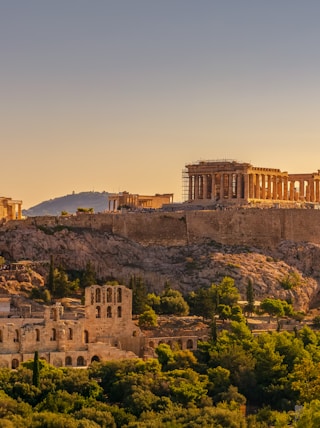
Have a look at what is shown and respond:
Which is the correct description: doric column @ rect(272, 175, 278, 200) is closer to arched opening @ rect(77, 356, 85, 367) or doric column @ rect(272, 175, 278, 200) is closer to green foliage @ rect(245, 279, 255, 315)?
green foliage @ rect(245, 279, 255, 315)

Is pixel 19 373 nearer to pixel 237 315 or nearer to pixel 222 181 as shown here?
pixel 237 315

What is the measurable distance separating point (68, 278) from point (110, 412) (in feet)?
79.8

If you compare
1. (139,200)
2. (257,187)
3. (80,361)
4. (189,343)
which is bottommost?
(80,361)

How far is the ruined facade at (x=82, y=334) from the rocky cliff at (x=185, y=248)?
10941 millimetres

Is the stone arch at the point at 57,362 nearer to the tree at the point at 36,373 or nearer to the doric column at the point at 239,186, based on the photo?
the tree at the point at 36,373

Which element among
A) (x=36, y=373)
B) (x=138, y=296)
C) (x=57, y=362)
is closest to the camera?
(x=36, y=373)

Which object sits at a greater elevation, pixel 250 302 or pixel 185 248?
pixel 185 248

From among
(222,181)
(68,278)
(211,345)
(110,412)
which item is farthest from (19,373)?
(222,181)

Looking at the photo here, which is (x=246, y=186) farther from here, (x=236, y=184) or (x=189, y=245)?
(x=189, y=245)

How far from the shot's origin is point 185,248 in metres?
114

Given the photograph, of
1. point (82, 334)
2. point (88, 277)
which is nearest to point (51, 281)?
point (88, 277)

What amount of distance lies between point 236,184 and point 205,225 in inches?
398

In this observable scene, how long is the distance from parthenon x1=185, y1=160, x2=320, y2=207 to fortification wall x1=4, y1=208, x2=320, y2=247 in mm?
6532

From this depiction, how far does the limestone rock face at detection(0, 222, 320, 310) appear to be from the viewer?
357 feet
